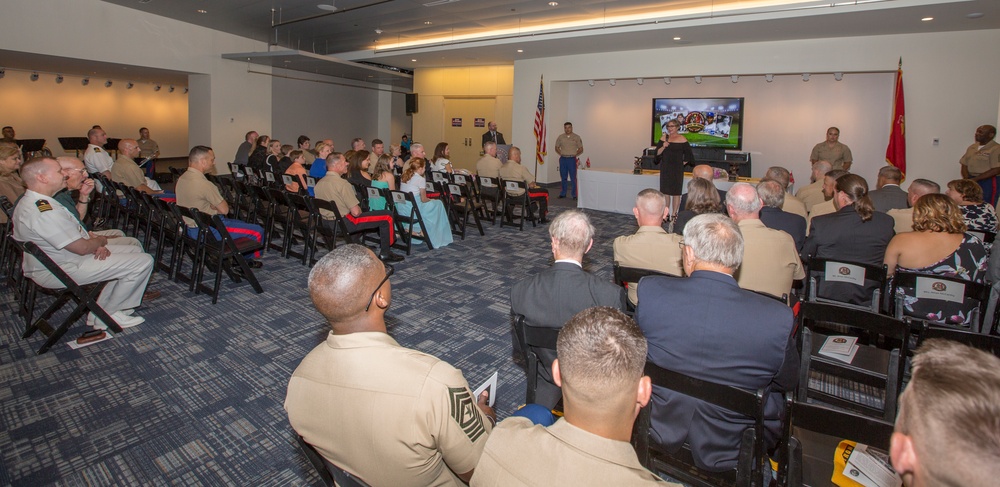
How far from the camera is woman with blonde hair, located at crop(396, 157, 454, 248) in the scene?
23.4 feet

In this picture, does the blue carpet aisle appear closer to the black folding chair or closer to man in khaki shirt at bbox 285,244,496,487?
the black folding chair

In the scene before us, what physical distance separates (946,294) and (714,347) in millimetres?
2234

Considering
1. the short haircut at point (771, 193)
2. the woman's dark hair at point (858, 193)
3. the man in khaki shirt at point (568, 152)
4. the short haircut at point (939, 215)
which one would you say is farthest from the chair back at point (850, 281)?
the man in khaki shirt at point (568, 152)

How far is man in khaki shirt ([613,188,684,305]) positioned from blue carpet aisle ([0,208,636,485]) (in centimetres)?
109

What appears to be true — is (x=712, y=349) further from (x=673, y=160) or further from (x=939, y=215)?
(x=673, y=160)

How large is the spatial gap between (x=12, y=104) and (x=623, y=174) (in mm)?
16283

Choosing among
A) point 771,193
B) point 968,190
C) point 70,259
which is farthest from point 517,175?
point 70,259

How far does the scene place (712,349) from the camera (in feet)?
6.70

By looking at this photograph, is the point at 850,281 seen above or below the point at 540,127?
below

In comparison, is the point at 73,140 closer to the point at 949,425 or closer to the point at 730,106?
the point at 730,106

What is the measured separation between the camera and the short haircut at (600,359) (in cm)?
119

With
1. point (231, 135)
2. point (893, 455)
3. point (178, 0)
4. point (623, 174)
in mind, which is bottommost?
point (893, 455)

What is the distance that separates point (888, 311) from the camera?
383cm

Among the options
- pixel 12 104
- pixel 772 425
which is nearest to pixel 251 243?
pixel 772 425
